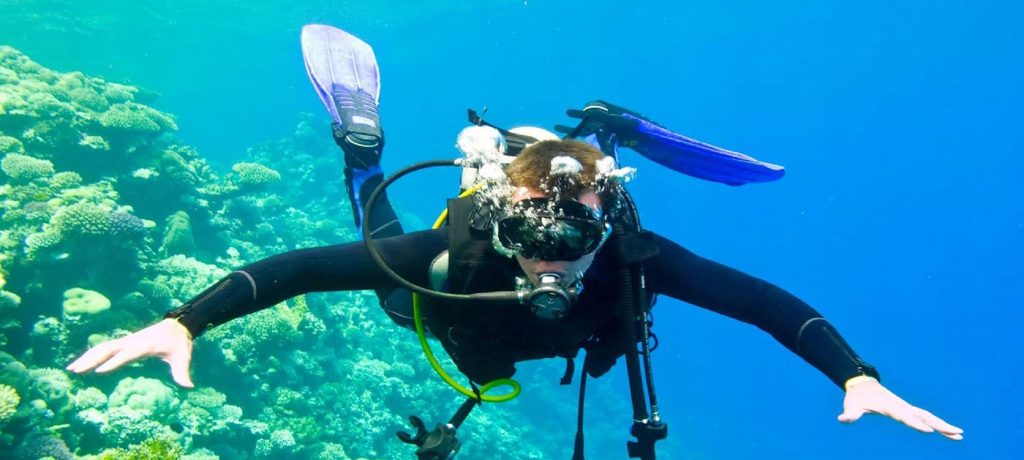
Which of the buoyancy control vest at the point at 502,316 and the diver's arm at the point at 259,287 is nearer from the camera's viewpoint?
the diver's arm at the point at 259,287

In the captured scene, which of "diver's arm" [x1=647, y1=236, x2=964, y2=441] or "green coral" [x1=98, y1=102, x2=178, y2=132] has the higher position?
"green coral" [x1=98, y1=102, x2=178, y2=132]

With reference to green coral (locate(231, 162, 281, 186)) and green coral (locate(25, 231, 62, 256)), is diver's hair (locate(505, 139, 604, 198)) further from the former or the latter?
green coral (locate(231, 162, 281, 186))

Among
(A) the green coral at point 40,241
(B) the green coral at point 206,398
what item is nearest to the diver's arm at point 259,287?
(B) the green coral at point 206,398

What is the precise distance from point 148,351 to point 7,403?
16.1ft

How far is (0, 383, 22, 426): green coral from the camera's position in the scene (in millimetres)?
5379

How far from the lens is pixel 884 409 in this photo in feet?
7.42

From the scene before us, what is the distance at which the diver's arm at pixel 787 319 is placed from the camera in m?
2.29

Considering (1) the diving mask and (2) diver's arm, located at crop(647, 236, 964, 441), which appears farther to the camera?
(1) the diving mask

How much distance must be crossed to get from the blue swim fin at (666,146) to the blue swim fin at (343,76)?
2.25 m

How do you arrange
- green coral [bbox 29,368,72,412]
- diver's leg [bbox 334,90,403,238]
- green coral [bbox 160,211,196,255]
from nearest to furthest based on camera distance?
diver's leg [bbox 334,90,403,238] < green coral [bbox 29,368,72,412] < green coral [bbox 160,211,196,255]

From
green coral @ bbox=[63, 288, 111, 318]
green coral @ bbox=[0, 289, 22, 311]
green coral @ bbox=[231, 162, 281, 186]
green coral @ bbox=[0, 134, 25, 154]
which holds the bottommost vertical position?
green coral @ bbox=[0, 289, 22, 311]

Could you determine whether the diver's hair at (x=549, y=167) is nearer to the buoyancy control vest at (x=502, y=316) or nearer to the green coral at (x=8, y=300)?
Answer: the buoyancy control vest at (x=502, y=316)

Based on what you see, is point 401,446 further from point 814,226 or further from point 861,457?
point 814,226

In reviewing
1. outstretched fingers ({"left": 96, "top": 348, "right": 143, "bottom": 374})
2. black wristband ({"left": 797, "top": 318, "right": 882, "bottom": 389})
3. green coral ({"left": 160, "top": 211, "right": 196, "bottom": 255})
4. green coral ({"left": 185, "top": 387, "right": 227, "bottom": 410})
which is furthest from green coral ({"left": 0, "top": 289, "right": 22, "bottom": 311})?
black wristband ({"left": 797, "top": 318, "right": 882, "bottom": 389})
